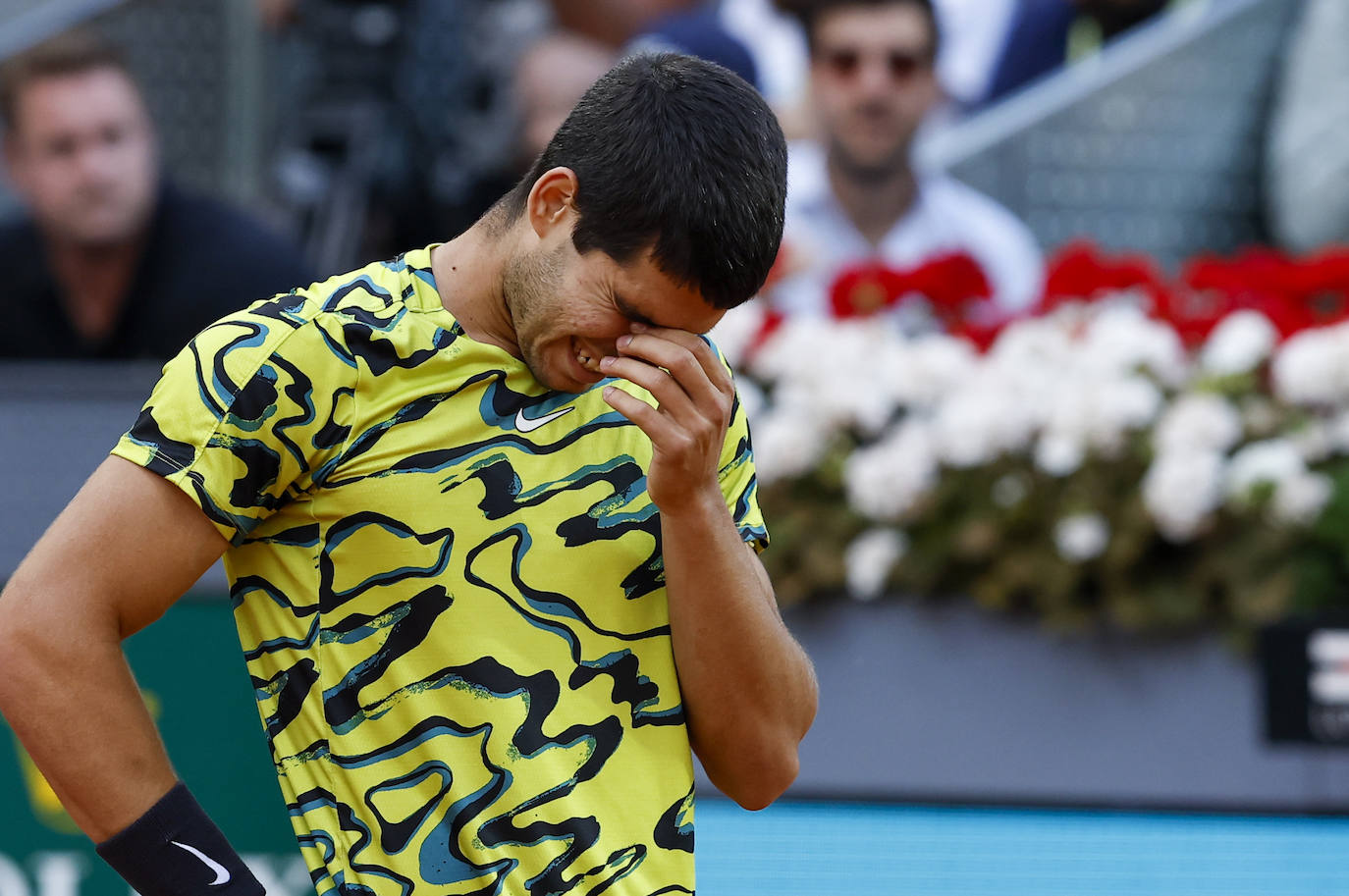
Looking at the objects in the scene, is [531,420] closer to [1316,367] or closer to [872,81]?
[1316,367]

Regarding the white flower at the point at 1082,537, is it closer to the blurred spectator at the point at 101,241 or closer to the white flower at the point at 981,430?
the white flower at the point at 981,430

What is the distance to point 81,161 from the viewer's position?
4184mm

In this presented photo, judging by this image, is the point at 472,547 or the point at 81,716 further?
the point at 472,547

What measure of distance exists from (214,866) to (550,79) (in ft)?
10.5

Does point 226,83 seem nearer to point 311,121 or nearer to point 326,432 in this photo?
point 311,121

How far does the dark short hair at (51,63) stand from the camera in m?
4.24

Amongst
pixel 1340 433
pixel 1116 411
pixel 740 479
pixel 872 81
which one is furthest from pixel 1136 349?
pixel 740 479

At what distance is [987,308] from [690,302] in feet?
8.12

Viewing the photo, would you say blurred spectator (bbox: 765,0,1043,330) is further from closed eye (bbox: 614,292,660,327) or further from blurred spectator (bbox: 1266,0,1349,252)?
closed eye (bbox: 614,292,660,327)

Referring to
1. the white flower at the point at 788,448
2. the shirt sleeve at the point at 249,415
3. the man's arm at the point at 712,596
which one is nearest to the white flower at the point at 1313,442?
the white flower at the point at 788,448

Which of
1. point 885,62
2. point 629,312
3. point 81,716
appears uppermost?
point 885,62

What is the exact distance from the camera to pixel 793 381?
11.8 ft

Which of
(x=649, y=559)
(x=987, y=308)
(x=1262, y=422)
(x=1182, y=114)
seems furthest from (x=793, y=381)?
(x=649, y=559)

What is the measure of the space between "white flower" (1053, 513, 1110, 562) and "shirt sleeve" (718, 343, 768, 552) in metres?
1.59
